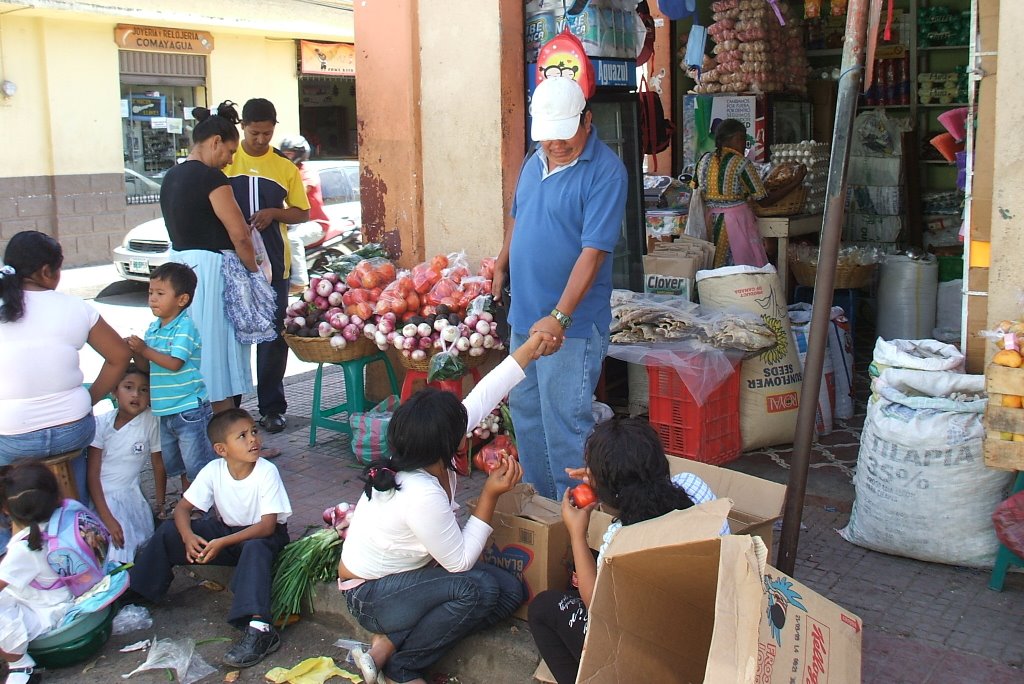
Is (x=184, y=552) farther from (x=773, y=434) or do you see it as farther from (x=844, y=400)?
(x=844, y=400)

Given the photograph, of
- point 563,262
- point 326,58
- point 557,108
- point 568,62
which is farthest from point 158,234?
point 557,108

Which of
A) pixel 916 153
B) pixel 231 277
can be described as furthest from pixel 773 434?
pixel 916 153

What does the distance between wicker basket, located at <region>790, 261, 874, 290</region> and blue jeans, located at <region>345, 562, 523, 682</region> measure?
4.46m

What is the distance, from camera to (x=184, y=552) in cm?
426

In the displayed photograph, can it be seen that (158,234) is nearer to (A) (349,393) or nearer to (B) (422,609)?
(A) (349,393)

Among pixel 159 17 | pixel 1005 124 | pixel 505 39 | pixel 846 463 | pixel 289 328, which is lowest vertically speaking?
pixel 846 463

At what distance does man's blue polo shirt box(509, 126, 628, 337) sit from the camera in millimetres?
4211

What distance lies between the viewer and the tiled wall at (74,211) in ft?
47.0

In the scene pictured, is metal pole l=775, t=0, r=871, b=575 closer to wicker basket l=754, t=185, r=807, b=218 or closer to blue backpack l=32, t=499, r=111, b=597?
blue backpack l=32, t=499, r=111, b=597

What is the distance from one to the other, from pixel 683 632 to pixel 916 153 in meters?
7.56

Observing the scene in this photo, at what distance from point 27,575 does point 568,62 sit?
3.26 meters

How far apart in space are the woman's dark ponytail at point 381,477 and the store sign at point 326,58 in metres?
15.9

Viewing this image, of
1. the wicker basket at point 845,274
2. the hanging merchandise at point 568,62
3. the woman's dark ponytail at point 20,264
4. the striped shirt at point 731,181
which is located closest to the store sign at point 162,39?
the striped shirt at point 731,181

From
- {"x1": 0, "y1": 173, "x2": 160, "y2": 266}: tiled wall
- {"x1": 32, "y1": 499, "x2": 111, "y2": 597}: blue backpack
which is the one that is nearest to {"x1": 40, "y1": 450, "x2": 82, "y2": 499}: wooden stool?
{"x1": 32, "y1": 499, "x2": 111, "y2": 597}: blue backpack
